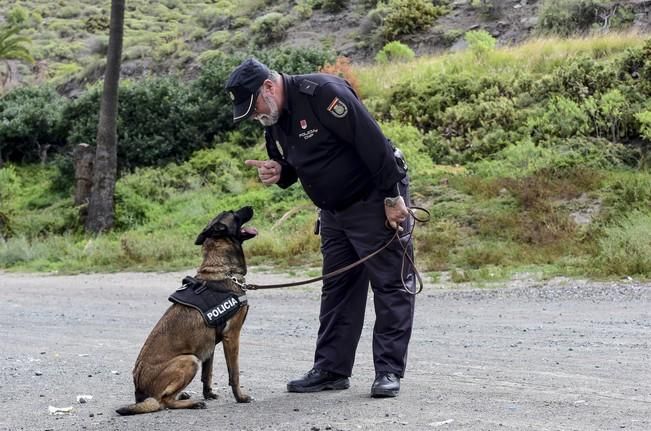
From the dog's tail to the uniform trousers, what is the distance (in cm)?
122

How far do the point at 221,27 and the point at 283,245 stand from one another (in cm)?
2645

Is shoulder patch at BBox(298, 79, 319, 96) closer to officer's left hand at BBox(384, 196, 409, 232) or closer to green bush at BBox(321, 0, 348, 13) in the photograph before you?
officer's left hand at BBox(384, 196, 409, 232)

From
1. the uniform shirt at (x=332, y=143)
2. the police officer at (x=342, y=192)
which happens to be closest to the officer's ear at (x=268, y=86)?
the police officer at (x=342, y=192)

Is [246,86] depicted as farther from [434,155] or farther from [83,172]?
[83,172]

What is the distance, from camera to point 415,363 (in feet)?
24.0

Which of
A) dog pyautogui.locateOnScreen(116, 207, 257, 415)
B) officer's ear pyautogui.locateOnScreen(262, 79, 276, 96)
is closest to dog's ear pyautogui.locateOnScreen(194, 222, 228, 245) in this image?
dog pyautogui.locateOnScreen(116, 207, 257, 415)

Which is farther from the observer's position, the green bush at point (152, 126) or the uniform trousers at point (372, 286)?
the green bush at point (152, 126)

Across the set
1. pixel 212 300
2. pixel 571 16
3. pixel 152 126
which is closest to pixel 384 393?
pixel 212 300

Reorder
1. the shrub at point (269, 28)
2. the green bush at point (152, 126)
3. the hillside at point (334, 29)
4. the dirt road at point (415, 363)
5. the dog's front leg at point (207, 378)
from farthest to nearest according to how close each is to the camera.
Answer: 1. the shrub at point (269, 28)
2. the hillside at point (334, 29)
3. the green bush at point (152, 126)
4. the dog's front leg at point (207, 378)
5. the dirt road at point (415, 363)

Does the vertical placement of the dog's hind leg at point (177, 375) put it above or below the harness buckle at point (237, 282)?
below

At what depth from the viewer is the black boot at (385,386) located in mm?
5848

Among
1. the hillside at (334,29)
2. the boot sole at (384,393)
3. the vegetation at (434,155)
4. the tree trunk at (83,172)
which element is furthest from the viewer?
the hillside at (334,29)

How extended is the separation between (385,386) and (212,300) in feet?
4.06

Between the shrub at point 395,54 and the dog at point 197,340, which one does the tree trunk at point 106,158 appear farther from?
the dog at point 197,340
